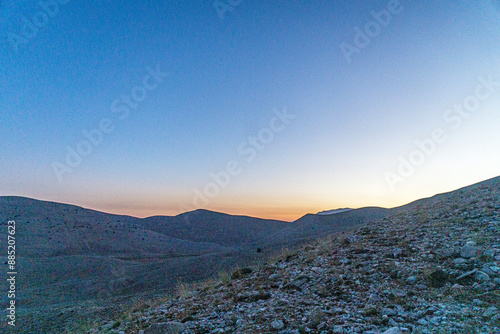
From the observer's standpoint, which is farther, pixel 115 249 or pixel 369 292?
pixel 115 249

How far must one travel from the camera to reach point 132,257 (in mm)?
38812

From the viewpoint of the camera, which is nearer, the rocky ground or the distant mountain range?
the rocky ground

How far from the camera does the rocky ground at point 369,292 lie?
5.01 metres

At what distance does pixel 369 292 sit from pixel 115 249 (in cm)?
4708

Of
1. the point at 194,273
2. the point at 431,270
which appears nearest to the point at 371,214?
the point at 194,273

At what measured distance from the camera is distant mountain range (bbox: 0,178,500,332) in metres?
21.9

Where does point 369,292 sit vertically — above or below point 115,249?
below

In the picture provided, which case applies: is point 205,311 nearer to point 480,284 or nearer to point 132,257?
point 480,284

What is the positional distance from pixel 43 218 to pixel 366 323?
60339 millimetres

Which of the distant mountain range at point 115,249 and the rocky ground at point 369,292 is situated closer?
the rocky ground at point 369,292

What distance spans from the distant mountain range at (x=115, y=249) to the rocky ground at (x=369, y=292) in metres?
10.1

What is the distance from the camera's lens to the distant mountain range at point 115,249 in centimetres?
2186

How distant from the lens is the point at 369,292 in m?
6.55

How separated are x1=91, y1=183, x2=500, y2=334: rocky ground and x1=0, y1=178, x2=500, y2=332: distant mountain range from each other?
10.1 metres
